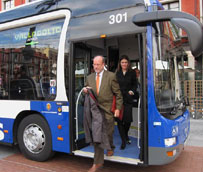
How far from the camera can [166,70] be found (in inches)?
143

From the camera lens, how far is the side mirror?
9.43 ft

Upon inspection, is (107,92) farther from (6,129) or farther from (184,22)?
(6,129)

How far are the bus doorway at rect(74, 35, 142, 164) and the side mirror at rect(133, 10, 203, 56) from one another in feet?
1.93

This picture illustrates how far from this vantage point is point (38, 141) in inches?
175

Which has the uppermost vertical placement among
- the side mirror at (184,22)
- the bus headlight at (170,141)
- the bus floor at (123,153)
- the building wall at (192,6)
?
the building wall at (192,6)

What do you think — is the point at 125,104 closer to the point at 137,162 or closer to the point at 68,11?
the point at 137,162

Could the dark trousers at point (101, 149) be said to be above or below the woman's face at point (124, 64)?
below

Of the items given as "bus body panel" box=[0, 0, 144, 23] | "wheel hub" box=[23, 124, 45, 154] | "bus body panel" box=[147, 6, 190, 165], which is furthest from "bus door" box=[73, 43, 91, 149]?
"bus body panel" box=[147, 6, 190, 165]

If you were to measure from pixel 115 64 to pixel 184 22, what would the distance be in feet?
10.4

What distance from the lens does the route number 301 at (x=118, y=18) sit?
11.9ft

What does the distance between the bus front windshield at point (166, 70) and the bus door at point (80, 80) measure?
4.61 feet

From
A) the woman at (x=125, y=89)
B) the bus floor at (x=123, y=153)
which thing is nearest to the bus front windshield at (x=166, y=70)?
the woman at (x=125, y=89)

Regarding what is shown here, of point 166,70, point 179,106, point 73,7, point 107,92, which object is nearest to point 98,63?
point 107,92

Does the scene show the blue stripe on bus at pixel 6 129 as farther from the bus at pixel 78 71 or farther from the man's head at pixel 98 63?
the man's head at pixel 98 63
